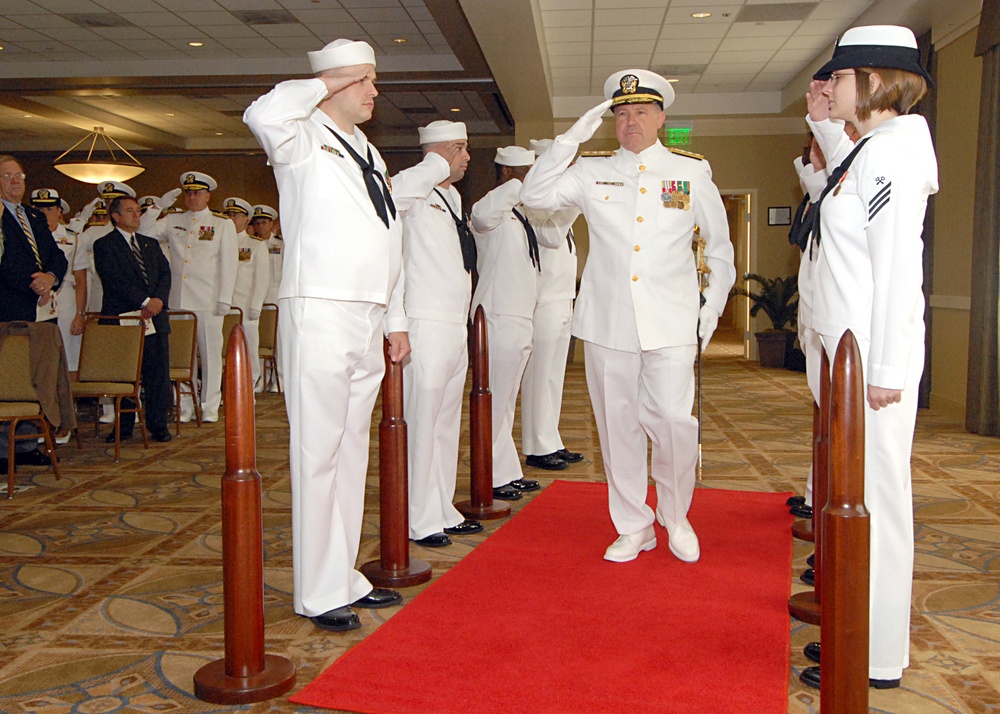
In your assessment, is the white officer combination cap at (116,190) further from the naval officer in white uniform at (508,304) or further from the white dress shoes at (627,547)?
the white dress shoes at (627,547)

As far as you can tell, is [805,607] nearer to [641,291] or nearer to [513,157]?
[641,291]

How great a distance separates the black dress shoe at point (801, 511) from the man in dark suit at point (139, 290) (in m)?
4.27

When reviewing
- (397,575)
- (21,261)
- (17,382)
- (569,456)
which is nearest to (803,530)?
(397,575)

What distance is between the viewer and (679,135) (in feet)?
41.5

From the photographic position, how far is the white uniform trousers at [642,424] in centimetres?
349

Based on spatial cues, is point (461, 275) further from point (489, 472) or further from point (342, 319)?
point (342, 319)

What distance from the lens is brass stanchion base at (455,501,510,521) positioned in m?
4.27

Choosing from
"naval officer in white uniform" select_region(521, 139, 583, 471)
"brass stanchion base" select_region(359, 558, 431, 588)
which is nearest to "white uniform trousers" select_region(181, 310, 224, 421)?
"naval officer in white uniform" select_region(521, 139, 583, 471)

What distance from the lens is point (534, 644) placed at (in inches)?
107

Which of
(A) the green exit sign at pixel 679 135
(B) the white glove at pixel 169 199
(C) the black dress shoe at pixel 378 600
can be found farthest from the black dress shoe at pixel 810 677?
(A) the green exit sign at pixel 679 135

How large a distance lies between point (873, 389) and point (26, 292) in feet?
16.5

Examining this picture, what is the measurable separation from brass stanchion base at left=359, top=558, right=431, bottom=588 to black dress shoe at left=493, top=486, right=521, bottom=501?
4.13 ft

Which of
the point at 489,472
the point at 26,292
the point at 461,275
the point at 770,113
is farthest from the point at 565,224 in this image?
the point at 770,113

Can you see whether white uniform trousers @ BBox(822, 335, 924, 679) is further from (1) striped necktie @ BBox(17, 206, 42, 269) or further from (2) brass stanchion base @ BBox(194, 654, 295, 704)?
(1) striped necktie @ BBox(17, 206, 42, 269)
